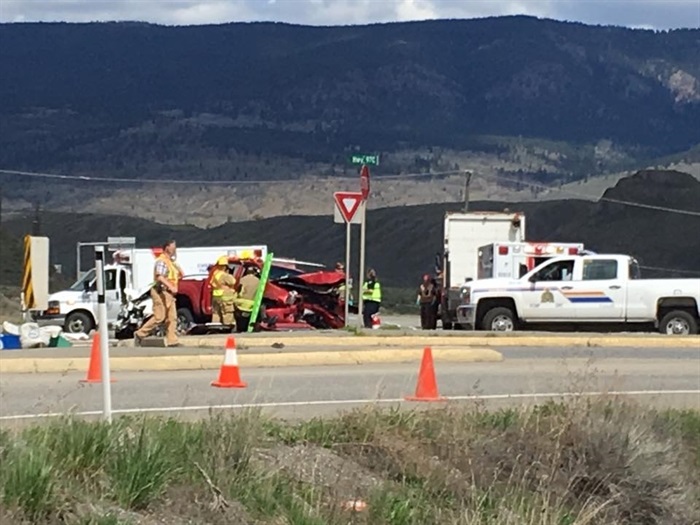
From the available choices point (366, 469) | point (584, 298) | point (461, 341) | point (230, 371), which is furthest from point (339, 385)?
point (584, 298)

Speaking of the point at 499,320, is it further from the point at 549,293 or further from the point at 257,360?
the point at 257,360

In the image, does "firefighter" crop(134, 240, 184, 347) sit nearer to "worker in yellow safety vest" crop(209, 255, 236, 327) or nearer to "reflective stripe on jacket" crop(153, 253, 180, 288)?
"reflective stripe on jacket" crop(153, 253, 180, 288)

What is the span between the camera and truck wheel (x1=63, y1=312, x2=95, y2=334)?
106 ft

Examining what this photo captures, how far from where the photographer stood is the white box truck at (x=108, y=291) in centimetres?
3234

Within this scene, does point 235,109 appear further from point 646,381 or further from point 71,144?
point 646,381

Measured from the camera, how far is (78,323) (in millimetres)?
32500

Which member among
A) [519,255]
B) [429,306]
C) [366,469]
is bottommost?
[429,306]

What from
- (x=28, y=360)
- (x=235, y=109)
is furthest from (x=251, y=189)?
(x=28, y=360)

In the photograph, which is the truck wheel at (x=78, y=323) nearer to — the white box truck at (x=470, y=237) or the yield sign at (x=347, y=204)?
the white box truck at (x=470, y=237)

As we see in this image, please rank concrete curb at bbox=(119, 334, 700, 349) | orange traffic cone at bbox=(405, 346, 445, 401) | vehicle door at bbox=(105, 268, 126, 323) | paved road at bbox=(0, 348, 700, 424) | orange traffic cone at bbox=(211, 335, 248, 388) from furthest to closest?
vehicle door at bbox=(105, 268, 126, 323) → concrete curb at bbox=(119, 334, 700, 349) → orange traffic cone at bbox=(211, 335, 248, 388) → orange traffic cone at bbox=(405, 346, 445, 401) → paved road at bbox=(0, 348, 700, 424)

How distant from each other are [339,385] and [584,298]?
1337cm

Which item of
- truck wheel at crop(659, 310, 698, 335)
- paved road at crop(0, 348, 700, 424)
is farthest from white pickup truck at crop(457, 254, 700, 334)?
paved road at crop(0, 348, 700, 424)

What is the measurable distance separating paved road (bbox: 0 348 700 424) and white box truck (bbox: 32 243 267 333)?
14.4 m

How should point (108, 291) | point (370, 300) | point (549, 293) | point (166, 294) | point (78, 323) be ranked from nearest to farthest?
1. point (166, 294)
2. point (549, 293)
3. point (370, 300)
4. point (78, 323)
5. point (108, 291)
